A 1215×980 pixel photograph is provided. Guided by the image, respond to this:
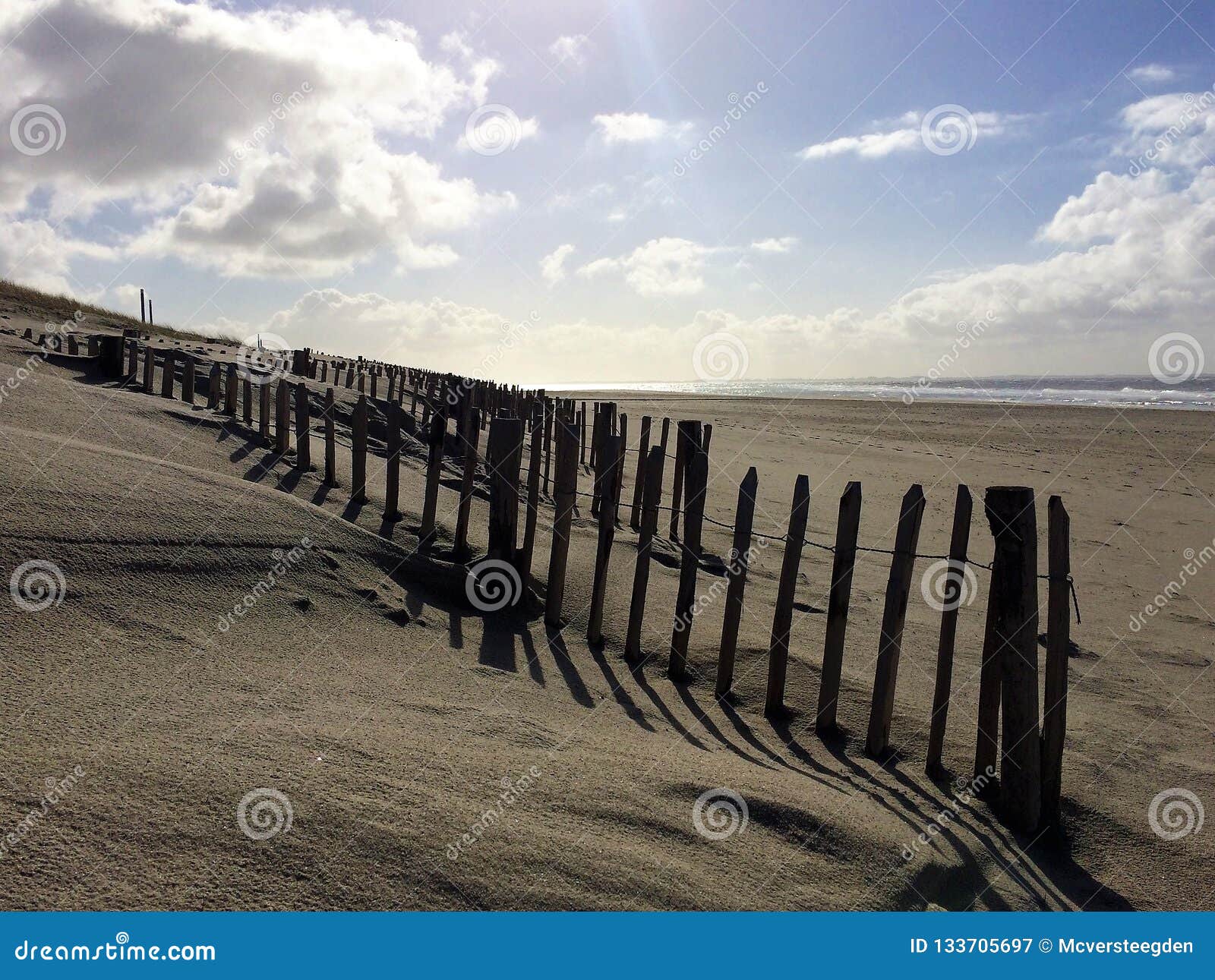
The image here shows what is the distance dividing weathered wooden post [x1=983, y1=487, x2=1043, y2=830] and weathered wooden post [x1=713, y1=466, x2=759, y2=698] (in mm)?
1379

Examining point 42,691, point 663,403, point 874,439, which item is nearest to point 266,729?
point 42,691

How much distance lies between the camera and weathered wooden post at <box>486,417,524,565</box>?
19.8ft

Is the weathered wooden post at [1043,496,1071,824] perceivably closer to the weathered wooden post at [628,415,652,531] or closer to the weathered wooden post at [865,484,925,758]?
the weathered wooden post at [865,484,925,758]

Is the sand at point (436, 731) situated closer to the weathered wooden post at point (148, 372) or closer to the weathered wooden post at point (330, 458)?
the weathered wooden post at point (330, 458)

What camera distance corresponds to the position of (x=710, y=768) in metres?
3.71

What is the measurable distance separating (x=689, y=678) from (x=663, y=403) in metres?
40.7

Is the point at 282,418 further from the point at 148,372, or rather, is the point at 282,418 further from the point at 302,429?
the point at 148,372

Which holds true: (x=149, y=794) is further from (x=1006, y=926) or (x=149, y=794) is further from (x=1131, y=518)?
(x=1131, y=518)

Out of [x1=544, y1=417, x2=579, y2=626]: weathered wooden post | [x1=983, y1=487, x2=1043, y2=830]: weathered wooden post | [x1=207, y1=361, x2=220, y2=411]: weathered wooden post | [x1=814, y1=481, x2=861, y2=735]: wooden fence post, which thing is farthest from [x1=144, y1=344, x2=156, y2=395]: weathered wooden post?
[x1=983, y1=487, x2=1043, y2=830]: weathered wooden post

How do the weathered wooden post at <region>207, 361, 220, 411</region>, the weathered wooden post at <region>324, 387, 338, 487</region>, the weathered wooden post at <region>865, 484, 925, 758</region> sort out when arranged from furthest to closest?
1. the weathered wooden post at <region>207, 361, 220, 411</region>
2. the weathered wooden post at <region>324, 387, 338, 487</region>
3. the weathered wooden post at <region>865, 484, 925, 758</region>

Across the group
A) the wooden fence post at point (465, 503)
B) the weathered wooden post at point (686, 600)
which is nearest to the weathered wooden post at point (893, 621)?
the weathered wooden post at point (686, 600)

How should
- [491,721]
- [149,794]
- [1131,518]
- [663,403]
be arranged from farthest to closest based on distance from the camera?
[663,403]
[1131,518]
[491,721]
[149,794]

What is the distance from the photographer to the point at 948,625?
4219mm

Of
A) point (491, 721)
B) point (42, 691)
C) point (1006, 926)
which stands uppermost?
point (42, 691)
